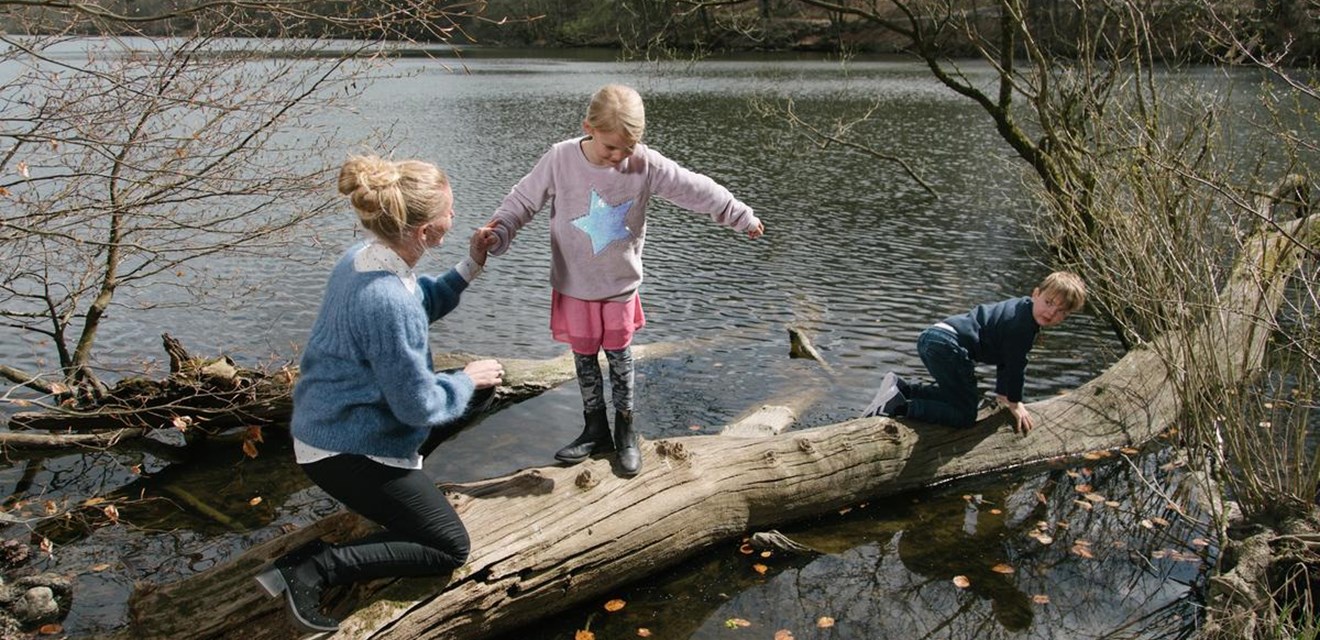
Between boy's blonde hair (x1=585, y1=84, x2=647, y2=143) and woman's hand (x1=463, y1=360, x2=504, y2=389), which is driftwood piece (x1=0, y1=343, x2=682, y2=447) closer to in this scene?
woman's hand (x1=463, y1=360, x2=504, y2=389)

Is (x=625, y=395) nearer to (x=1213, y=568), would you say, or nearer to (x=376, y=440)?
(x=376, y=440)

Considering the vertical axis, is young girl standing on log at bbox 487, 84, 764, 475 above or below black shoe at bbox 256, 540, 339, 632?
above

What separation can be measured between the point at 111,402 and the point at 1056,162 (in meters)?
8.06

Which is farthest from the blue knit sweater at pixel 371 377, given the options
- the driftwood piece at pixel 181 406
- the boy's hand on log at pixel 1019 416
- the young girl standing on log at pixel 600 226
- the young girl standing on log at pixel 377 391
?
the boy's hand on log at pixel 1019 416

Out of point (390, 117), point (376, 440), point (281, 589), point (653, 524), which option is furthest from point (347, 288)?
point (390, 117)

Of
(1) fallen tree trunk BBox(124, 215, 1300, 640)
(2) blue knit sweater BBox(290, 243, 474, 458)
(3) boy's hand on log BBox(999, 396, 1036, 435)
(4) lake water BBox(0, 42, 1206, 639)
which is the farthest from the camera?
(3) boy's hand on log BBox(999, 396, 1036, 435)

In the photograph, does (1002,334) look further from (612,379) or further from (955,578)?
(612,379)

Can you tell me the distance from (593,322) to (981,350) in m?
2.34

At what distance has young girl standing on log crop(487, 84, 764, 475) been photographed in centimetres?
454

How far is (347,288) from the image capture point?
3.39 m

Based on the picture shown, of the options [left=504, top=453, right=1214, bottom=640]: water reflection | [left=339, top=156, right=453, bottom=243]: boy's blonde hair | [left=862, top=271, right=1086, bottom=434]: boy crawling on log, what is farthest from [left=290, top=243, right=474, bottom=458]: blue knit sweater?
[left=862, top=271, right=1086, bottom=434]: boy crawling on log

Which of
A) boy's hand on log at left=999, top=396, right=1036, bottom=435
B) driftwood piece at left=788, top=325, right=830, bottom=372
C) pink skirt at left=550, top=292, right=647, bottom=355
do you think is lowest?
driftwood piece at left=788, top=325, right=830, bottom=372

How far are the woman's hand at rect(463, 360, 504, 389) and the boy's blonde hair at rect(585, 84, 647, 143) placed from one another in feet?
3.82

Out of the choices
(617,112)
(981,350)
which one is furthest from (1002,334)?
(617,112)
